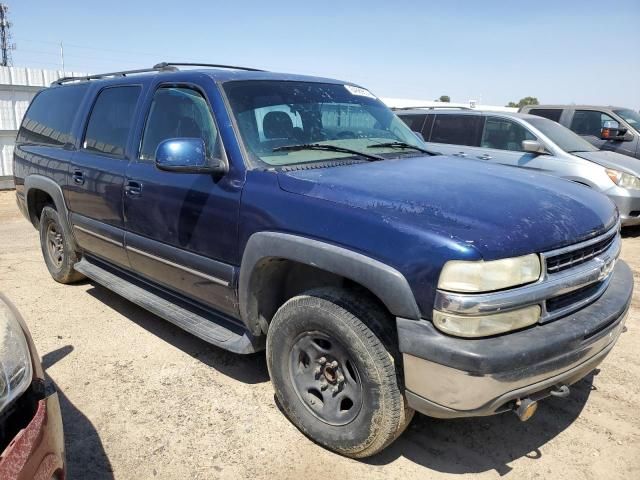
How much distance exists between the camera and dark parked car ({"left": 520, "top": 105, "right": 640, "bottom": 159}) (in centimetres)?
991

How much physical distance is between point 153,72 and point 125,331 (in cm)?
208

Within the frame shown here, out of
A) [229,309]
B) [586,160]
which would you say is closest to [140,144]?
[229,309]

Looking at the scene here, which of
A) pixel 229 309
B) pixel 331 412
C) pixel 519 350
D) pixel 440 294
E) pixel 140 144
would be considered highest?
pixel 140 144

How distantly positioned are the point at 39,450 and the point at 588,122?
1142 centimetres

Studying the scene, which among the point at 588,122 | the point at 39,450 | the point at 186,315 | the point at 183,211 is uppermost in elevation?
the point at 588,122

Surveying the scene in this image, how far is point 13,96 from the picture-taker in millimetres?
10422

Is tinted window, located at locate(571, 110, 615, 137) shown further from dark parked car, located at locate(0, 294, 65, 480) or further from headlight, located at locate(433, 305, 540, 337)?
dark parked car, located at locate(0, 294, 65, 480)

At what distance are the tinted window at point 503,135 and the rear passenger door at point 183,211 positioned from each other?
5784mm

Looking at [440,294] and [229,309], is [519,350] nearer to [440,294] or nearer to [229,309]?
[440,294]

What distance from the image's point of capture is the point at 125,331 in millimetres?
4129

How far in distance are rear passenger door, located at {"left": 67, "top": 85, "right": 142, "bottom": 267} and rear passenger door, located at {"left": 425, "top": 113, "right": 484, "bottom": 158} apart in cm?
510


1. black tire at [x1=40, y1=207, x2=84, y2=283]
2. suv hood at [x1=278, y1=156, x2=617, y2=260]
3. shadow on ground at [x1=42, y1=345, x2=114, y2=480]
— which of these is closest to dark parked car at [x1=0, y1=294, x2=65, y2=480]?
shadow on ground at [x1=42, y1=345, x2=114, y2=480]

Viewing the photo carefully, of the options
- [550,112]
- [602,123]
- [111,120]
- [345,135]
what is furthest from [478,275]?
[550,112]

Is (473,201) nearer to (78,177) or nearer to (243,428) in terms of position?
(243,428)
